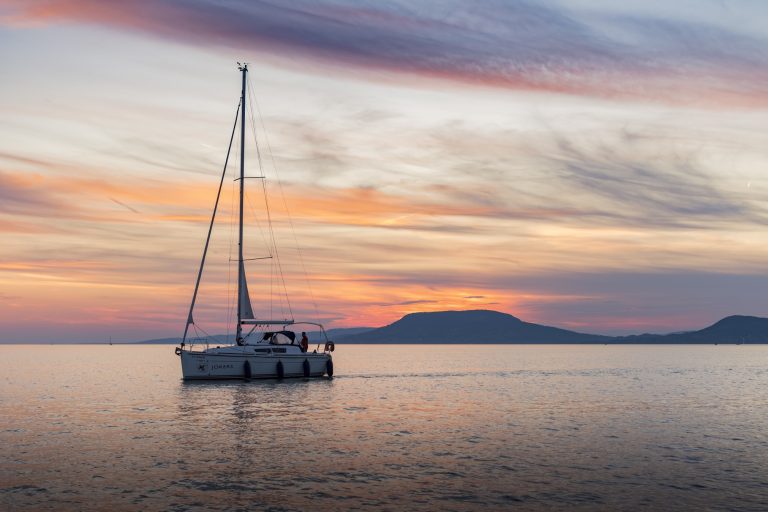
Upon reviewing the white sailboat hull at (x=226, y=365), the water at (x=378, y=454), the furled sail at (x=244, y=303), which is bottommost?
the water at (x=378, y=454)

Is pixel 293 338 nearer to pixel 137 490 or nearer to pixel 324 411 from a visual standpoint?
pixel 324 411

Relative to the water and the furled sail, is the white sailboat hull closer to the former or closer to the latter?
the furled sail

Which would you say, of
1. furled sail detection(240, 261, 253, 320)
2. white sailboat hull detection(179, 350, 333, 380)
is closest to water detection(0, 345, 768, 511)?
white sailboat hull detection(179, 350, 333, 380)

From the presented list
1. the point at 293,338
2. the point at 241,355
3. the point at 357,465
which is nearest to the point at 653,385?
the point at 293,338

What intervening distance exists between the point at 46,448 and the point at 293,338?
38945 millimetres

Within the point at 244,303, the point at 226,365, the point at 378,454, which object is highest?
the point at 244,303

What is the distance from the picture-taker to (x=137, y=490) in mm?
23703

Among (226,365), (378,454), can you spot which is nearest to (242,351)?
(226,365)

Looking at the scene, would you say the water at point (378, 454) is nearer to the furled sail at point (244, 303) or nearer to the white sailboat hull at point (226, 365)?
the white sailboat hull at point (226, 365)

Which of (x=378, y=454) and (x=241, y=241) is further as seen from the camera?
(x=241, y=241)

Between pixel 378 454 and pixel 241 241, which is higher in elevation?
pixel 241 241

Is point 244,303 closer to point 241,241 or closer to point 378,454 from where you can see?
point 241,241

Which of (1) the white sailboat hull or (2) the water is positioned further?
(1) the white sailboat hull

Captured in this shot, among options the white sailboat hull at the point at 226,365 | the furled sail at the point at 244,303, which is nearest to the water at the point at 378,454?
the white sailboat hull at the point at 226,365
